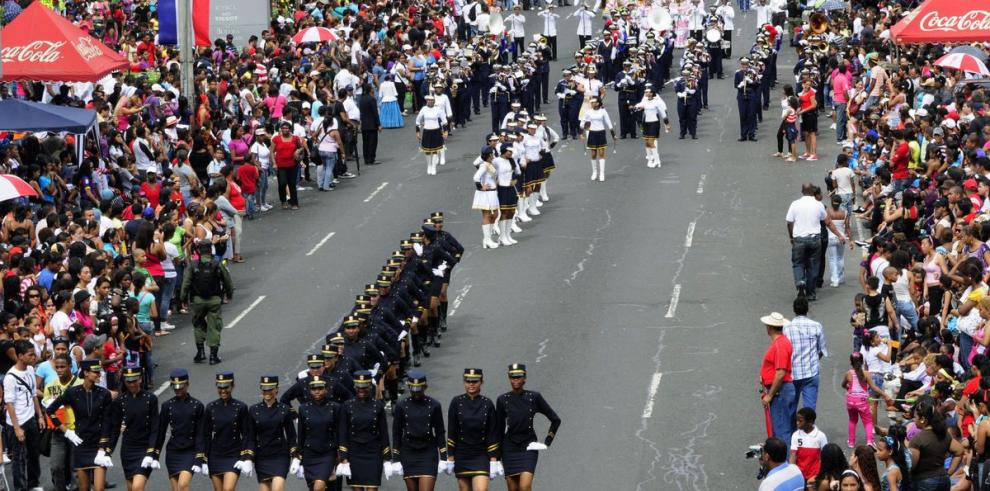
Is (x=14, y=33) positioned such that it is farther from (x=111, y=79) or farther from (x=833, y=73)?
(x=833, y=73)

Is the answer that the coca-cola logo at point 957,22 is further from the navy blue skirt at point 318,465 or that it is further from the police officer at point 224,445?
the police officer at point 224,445

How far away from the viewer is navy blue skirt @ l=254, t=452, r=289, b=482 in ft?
63.8

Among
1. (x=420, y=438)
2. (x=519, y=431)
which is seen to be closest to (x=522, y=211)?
(x=519, y=431)

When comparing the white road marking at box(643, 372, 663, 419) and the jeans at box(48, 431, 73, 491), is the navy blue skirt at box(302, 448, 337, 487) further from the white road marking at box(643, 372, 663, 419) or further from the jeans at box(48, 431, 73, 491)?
the white road marking at box(643, 372, 663, 419)

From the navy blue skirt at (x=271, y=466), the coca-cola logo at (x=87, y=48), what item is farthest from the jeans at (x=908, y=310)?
the coca-cola logo at (x=87, y=48)

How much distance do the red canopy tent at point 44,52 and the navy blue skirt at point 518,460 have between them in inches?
598

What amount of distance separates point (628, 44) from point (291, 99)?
1303 centimetres

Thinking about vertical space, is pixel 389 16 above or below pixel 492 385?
above

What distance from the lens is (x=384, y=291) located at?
24.6m

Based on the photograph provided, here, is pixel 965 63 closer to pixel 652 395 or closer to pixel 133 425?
pixel 652 395

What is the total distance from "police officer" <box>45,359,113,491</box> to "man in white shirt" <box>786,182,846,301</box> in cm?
1236

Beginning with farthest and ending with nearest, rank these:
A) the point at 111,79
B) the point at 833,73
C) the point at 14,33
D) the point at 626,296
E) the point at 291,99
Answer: the point at 833,73 < the point at 291,99 < the point at 111,79 < the point at 14,33 < the point at 626,296

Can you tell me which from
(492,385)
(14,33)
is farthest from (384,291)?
(14,33)

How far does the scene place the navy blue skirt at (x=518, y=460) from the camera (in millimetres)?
19375
